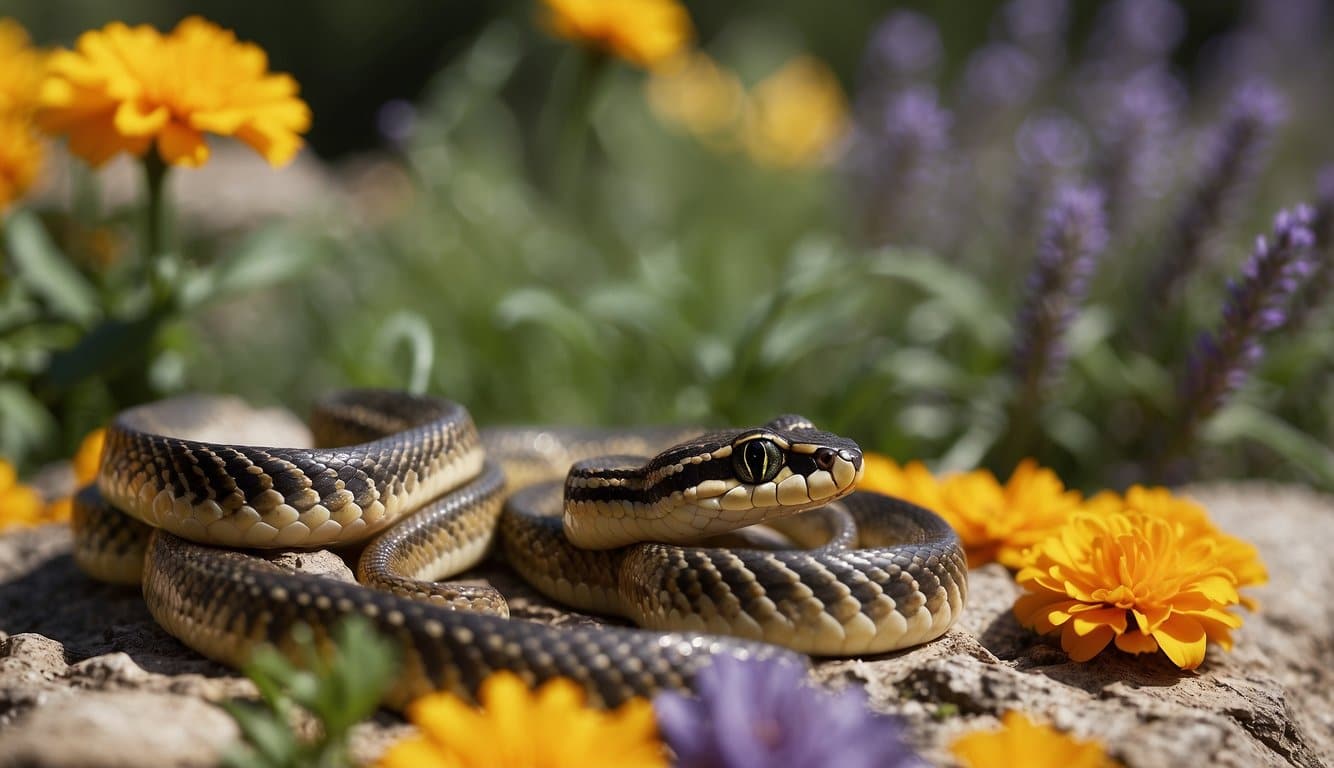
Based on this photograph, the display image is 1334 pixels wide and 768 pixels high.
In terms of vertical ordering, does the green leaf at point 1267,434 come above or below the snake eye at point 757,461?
below

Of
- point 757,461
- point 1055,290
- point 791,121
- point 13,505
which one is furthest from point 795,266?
point 791,121

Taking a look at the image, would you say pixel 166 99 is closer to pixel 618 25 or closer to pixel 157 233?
pixel 157 233

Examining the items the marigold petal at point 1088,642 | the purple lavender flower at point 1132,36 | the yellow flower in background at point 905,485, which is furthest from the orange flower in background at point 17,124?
the purple lavender flower at point 1132,36

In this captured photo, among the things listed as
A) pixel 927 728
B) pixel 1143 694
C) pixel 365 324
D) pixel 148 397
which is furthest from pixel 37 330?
pixel 1143 694

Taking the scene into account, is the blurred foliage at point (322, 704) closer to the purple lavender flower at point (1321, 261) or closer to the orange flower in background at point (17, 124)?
the orange flower in background at point (17, 124)

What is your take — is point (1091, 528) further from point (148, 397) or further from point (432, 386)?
point (148, 397)

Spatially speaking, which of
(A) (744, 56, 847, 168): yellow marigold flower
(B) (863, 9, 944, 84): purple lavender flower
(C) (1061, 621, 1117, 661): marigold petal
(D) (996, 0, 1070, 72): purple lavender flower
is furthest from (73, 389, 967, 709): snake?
(A) (744, 56, 847, 168): yellow marigold flower

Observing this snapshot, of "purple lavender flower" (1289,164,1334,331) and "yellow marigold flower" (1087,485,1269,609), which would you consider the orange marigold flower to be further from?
"purple lavender flower" (1289,164,1334,331)
